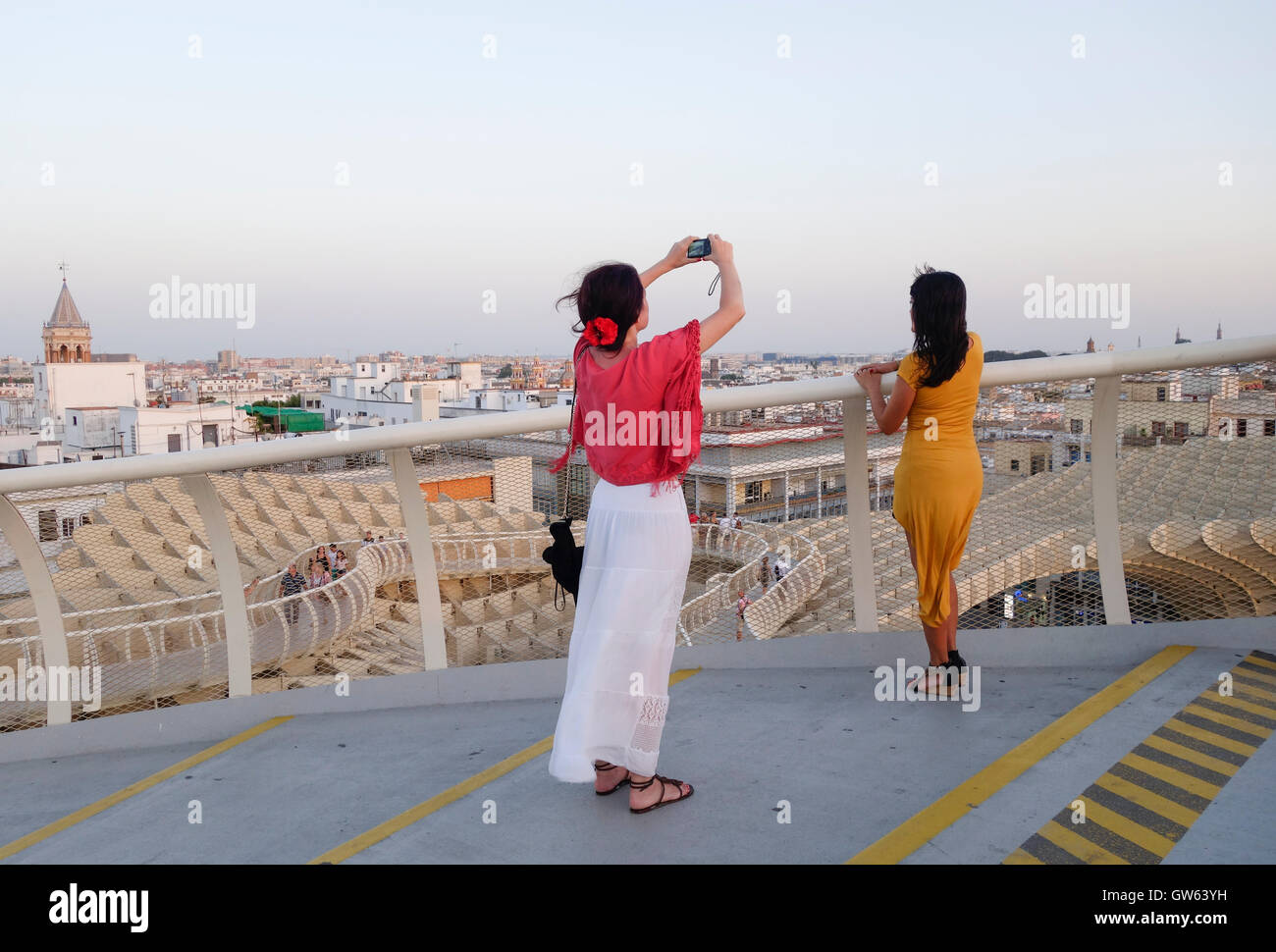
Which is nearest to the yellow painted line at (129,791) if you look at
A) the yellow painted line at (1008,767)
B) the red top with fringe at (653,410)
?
the red top with fringe at (653,410)

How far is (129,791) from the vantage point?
140 inches

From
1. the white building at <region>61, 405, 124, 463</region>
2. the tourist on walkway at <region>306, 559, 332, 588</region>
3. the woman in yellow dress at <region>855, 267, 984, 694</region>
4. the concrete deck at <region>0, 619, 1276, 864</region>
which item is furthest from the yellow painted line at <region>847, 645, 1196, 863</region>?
the white building at <region>61, 405, 124, 463</region>

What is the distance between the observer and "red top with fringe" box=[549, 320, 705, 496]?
2.68 meters

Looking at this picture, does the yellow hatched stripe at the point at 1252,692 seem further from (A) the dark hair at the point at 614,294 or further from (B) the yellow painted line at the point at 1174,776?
(A) the dark hair at the point at 614,294

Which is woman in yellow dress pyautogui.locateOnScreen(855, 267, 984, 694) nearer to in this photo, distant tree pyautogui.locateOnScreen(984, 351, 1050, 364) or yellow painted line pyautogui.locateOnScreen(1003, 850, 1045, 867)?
distant tree pyautogui.locateOnScreen(984, 351, 1050, 364)

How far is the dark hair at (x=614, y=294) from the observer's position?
106 inches

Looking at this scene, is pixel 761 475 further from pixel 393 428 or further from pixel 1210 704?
pixel 1210 704

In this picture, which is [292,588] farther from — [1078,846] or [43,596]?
[1078,846]

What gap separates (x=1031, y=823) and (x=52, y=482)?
3.90 meters

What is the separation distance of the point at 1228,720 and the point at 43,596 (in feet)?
15.9

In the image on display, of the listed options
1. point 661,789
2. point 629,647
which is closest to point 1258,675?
point 661,789

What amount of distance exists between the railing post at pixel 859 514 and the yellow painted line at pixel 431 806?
1590 millimetres
